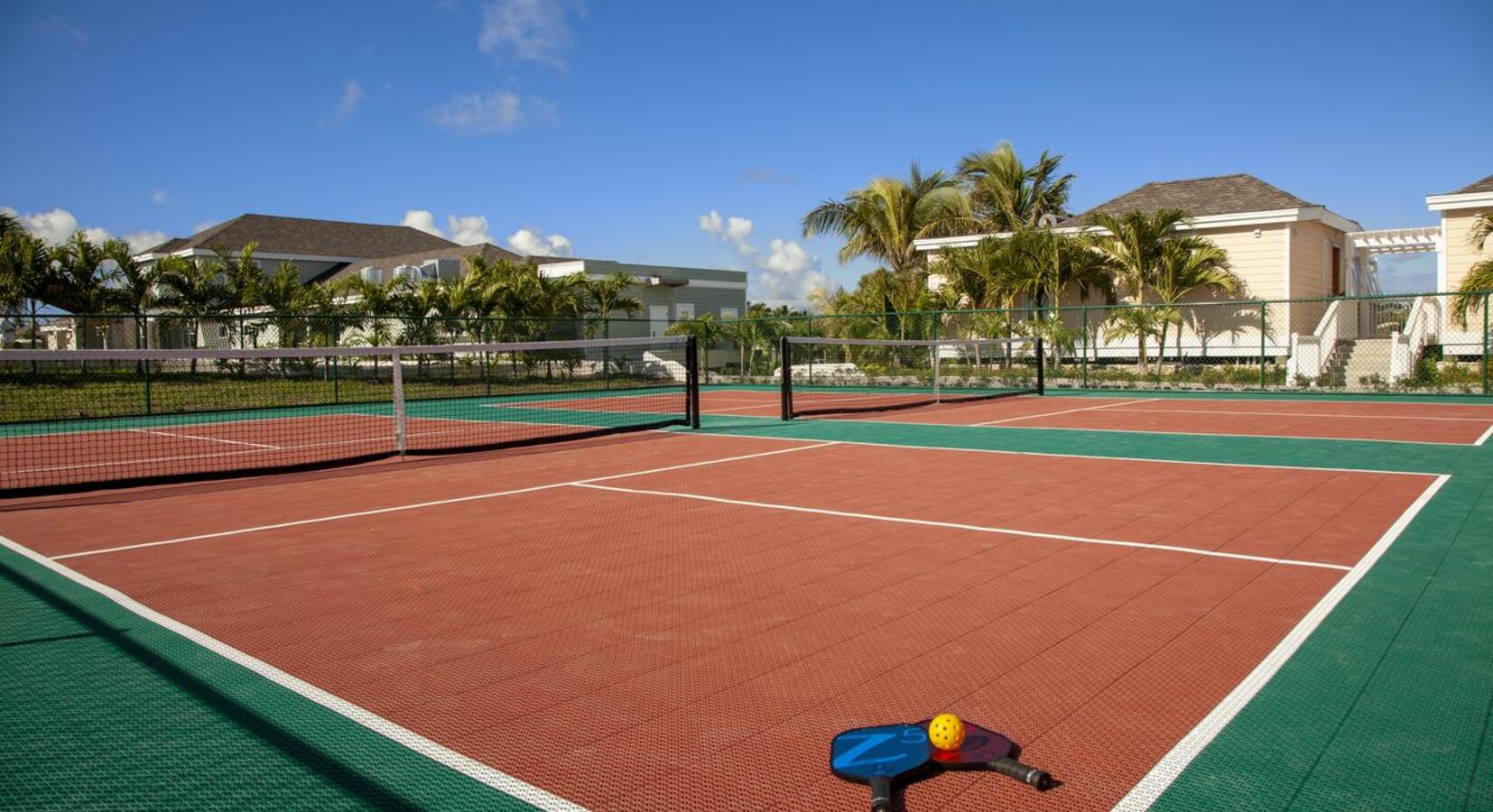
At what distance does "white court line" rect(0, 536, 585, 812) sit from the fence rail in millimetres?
18427

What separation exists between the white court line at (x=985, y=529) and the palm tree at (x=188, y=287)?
30663 mm

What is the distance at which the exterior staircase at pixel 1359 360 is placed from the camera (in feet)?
86.1

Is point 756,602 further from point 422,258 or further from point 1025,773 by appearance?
point 422,258

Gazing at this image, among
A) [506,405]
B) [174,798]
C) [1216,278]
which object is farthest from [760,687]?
[1216,278]

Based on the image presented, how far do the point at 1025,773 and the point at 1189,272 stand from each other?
28.8 metres

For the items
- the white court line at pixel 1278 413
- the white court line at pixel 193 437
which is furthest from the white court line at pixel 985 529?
the white court line at pixel 1278 413

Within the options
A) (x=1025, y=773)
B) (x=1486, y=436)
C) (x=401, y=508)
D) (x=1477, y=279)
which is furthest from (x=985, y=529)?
(x=1477, y=279)

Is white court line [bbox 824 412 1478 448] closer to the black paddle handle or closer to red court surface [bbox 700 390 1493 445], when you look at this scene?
red court surface [bbox 700 390 1493 445]

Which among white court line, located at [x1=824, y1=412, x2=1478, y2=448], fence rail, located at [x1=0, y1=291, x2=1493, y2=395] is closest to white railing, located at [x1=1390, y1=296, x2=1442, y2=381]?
fence rail, located at [x1=0, y1=291, x2=1493, y2=395]

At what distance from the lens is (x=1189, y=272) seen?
2877 cm

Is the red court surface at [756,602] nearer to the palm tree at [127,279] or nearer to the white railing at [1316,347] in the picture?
the white railing at [1316,347]

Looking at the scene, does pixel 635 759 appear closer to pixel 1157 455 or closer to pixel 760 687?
pixel 760 687

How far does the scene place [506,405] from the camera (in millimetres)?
25125

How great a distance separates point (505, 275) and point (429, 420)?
15.2 metres
